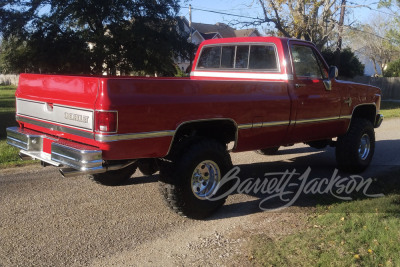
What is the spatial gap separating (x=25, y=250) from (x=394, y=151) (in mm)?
7578

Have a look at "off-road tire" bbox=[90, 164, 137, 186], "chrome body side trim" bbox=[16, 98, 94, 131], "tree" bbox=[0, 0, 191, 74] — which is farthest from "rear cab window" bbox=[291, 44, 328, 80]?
"tree" bbox=[0, 0, 191, 74]

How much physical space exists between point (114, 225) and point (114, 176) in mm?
1328

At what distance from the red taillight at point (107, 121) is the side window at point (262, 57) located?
276 cm

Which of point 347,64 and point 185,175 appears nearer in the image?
point 185,175

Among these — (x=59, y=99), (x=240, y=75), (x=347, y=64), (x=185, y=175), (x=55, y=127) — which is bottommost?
(x=185, y=175)

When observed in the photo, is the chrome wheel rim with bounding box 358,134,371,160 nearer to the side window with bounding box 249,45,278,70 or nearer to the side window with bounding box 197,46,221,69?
the side window with bounding box 249,45,278,70

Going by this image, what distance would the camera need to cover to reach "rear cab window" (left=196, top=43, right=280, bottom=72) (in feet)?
19.1

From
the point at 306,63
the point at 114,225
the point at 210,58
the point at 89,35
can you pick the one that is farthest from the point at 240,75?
the point at 89,35

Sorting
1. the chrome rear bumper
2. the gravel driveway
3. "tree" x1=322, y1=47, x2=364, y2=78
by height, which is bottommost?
the gravel driveway

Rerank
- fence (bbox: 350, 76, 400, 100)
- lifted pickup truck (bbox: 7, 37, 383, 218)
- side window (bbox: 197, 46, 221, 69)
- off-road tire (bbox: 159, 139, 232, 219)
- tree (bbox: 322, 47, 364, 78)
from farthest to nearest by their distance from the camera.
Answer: fence (bbox: 350, 76, 400, 100)
tree (bbox: 322, 47, 364, 78)
side window (bbox: 197, 46, 221, 69)
off-road tire (bbox: 159, 139, 232, 219)
lifted pickup truck (bbox: 7, 37, 383, 218)

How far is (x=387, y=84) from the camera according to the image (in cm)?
2880

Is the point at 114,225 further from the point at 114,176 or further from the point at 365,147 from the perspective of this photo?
the point at 365,147

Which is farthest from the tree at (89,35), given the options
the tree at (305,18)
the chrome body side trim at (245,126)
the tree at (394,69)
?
the tree at (394,69)

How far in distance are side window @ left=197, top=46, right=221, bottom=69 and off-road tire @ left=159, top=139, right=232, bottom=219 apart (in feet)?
7.13
